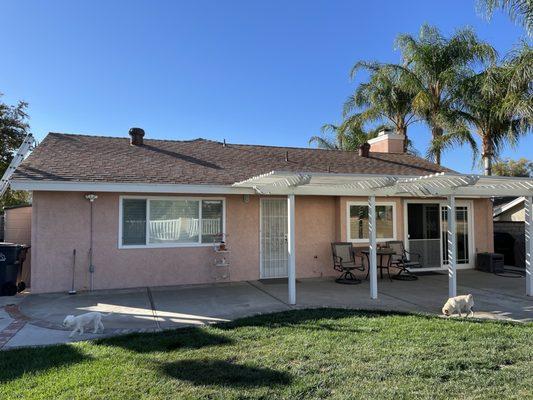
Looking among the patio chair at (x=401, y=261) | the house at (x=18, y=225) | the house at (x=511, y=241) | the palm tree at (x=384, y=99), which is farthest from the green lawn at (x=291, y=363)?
the palm tree at (x=384, y=99)

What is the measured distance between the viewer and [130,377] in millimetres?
4504

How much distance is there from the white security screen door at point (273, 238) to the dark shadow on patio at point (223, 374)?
22.7 ft

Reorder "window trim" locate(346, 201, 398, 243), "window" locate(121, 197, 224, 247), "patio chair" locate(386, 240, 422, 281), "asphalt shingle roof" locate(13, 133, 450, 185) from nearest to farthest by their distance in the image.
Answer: "asphalt shingle roof" locate(13, 133, 450, 185) → "window" locate(121, 197, 224, 247) → "patio chair" locate(386, 240, 422, 281) → "window trim" locate(346, 201, 398, 243)

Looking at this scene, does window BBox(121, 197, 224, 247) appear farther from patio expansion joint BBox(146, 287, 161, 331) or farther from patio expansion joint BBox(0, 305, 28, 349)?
patio expansion joint BBox(0, 305, 28, 349)

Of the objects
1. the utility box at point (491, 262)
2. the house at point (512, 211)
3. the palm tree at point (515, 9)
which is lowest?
the utility box at point (491, 262)

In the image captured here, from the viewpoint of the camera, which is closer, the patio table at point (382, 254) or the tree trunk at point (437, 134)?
the patio table at point (382, 254)

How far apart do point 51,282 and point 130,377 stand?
638 cm

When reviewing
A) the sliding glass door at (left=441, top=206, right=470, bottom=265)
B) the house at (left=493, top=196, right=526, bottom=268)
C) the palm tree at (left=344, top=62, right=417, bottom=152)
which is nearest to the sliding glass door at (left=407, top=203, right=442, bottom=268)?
the sliding glass door at (left=441, top=206, right=470, bottom=265)

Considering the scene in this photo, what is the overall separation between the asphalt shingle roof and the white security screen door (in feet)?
3.94

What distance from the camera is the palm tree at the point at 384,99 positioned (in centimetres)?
1950

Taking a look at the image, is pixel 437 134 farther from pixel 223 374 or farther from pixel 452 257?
pixel 223 374

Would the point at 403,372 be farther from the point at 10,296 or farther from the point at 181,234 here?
the point at 10,296

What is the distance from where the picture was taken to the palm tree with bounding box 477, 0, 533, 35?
33.3ft

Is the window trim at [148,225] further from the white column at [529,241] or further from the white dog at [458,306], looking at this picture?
the white column at [529,241]
